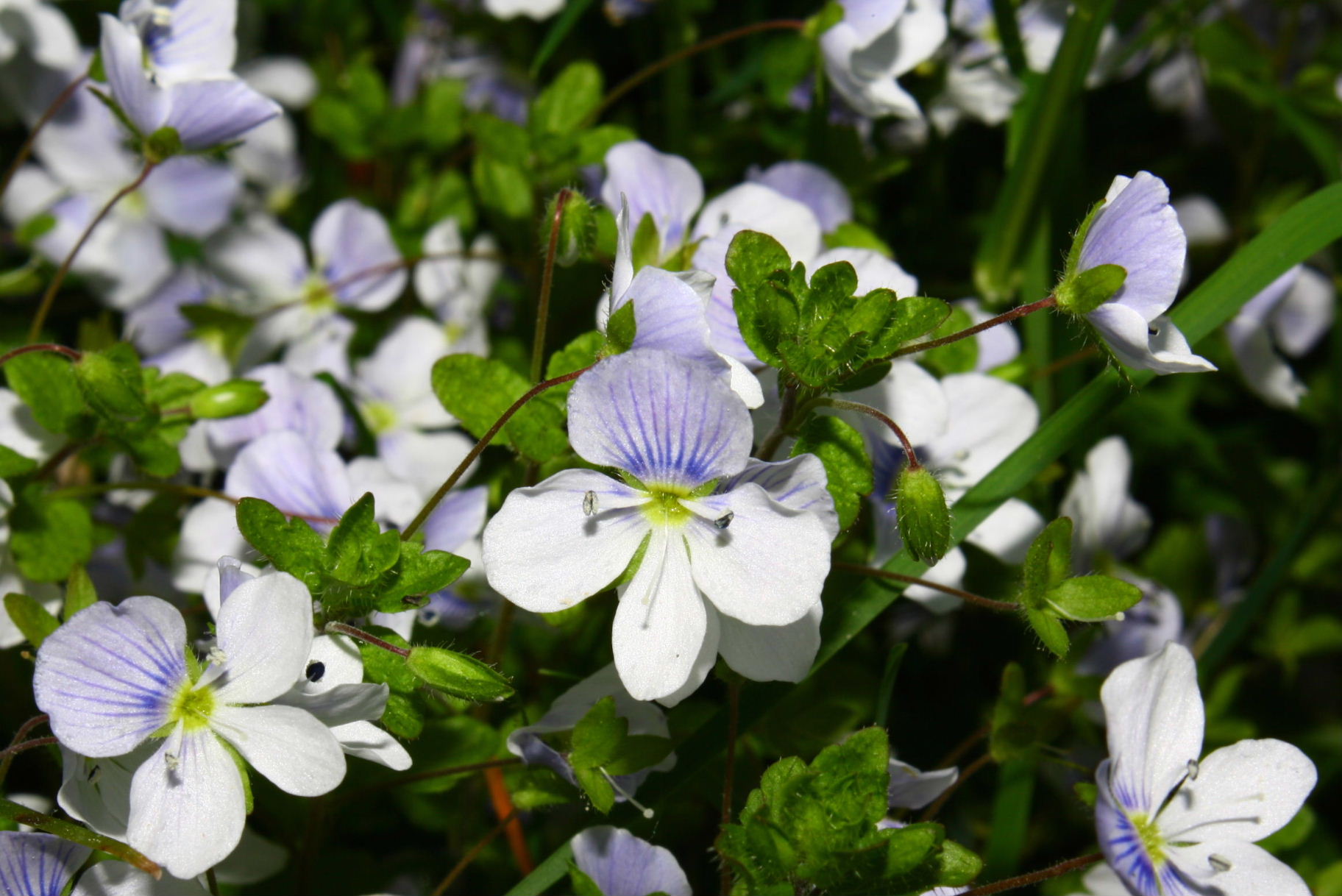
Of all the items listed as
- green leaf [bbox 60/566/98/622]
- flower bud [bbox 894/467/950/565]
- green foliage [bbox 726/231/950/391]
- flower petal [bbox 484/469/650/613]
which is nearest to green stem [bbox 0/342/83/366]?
green leaf [bbox 60/566/98/622]

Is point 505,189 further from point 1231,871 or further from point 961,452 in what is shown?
point 1231,871

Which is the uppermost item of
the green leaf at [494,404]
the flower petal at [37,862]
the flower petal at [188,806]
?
the green leaf at [494,404]

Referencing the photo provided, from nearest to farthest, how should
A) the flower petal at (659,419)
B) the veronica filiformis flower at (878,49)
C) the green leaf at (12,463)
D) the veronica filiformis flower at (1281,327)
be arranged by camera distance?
the flower petal at (659,419) → the green leaf at (12,463) → the veronica filiformis flower at (878,49) → the veronica filiformis flower at (1281,327)

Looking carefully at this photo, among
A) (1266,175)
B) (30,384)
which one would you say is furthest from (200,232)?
(1266,175)

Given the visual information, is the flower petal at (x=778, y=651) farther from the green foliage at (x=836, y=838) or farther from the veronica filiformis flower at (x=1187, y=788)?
the veronica filiformis flower at (x=1187, y=788)

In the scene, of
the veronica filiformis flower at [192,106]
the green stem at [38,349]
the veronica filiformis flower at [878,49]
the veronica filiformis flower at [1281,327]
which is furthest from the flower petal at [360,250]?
the veronica filiformis flower at [1281,327]

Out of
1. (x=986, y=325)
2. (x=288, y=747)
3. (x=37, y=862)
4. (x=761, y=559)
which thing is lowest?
(x=37, y=862)

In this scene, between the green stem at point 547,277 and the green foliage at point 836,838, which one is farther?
the green stem at point 547,277

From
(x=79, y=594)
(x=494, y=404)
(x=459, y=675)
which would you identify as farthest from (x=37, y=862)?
(x=494, y=404)
